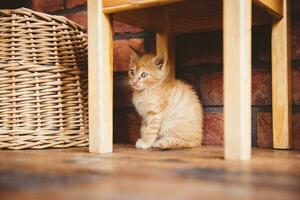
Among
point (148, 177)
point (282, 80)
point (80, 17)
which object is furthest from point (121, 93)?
point (148, 177)

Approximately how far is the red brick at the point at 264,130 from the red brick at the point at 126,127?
431mm

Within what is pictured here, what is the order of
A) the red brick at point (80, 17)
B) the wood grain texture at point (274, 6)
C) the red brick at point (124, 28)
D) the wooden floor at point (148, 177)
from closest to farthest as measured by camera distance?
the wooden floor at point (148, 177)
the wood grain texture at point (274, 6)
the red brick at point (124, 28)
the red brick at point (80, 17)

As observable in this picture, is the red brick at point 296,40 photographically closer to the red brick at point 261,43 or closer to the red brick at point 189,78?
the red brick at point 261,43

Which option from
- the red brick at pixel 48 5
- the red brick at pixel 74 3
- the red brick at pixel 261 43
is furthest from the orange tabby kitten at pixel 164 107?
the red brick at pixel 48 5

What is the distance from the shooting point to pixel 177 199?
470 mm

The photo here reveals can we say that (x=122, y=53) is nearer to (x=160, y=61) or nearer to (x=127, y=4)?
(x=160, y=61)

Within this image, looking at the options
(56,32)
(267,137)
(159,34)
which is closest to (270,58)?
(267,137)

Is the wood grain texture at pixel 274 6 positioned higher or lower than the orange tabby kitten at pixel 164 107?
higher

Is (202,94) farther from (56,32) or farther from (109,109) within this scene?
(56,32)

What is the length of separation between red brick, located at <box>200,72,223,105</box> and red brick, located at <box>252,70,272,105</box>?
10cm

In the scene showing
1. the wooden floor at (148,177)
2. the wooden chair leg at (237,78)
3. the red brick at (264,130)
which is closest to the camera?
the wooden floor at (148,177)

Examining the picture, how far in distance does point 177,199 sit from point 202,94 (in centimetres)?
82

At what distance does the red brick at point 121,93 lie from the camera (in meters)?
1.44

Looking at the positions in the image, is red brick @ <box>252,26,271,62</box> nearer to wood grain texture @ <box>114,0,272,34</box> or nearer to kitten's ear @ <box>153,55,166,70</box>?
wood grain texture @ <box>114,0,272,34</box>
